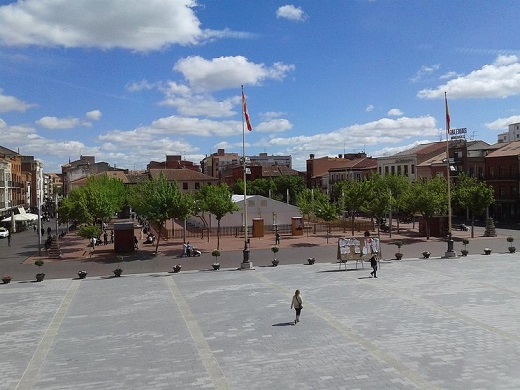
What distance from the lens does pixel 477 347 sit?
1620 centimetres

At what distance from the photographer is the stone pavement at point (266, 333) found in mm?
14062

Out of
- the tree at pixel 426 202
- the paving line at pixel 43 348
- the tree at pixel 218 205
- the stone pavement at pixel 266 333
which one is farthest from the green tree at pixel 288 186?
the paving line at pixel 43 348

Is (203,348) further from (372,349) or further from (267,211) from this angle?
(267,211)

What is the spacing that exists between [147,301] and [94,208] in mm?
25627

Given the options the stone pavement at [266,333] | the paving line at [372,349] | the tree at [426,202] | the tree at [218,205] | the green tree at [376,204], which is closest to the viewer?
the paving line at [372,349]

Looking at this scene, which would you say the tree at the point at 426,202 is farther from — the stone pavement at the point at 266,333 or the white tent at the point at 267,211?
the stone pavement at the point at 266,333

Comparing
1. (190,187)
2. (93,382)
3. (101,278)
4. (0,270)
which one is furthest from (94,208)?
(190,187)

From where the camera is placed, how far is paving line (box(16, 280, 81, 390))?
14250mm

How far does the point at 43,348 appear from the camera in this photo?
17406 mm

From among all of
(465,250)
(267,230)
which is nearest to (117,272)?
(465,250)

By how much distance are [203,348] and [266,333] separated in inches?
101

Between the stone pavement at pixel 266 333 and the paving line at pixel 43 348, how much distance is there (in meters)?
0.04

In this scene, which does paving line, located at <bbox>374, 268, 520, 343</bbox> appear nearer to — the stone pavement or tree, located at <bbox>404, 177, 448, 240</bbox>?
the stone pavement

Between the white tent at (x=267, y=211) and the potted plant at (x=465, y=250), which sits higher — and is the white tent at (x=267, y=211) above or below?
above
